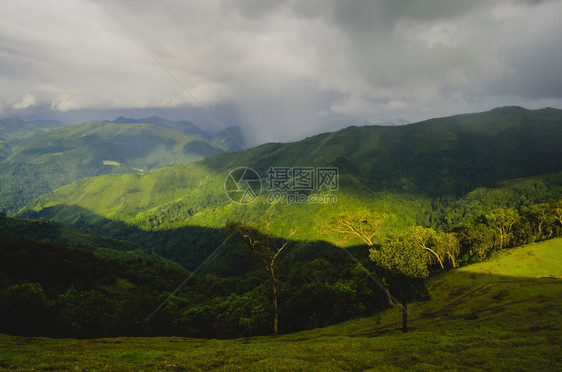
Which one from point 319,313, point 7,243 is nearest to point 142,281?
point 7,243

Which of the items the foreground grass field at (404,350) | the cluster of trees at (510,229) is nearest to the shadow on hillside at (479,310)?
the foreground grass field at (404,350)

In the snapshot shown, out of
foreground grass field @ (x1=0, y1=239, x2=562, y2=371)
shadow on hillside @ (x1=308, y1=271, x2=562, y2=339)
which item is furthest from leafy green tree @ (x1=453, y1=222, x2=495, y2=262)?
foreground grass field @ (x1=0, y1=239, x2=562, y2=371)

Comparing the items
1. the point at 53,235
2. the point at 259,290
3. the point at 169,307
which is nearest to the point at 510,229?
the point at 259,290

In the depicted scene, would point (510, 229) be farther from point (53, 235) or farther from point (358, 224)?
point (53, 235)

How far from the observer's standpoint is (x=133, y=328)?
1647 inches

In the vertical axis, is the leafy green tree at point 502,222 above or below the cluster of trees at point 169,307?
above

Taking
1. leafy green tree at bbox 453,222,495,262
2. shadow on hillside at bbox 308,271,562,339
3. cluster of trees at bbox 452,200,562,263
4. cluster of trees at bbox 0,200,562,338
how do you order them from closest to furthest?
shadow on hillside at bbox 308,271,562,339
cluster of trees at bbox 0,200,562,338
leafy green tree at bbox 453,222,495,262
cluster of trees at bbox 452,200,562,263

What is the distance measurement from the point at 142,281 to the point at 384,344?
107806 millimetres

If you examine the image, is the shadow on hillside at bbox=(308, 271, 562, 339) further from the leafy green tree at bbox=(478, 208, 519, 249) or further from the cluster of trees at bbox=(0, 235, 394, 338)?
the leafy green tree at bbox=(478, 208, 519, 249)

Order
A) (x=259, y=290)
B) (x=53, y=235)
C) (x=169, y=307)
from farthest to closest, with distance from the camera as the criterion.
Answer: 1. (x=53, y=235)
2. (x=259, y=290)
3. (x=169, y=307)

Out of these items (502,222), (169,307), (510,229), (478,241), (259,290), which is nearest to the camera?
(169,307)

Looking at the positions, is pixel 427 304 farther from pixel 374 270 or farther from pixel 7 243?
pixel 7 243

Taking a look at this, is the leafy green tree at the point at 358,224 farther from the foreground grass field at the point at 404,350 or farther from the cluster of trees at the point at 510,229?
the cluster of trees at the point at 510,229

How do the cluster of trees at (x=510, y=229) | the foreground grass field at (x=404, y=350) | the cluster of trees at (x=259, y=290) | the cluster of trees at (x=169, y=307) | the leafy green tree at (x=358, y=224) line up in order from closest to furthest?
1. the foreground grass field at (x=404, y=350)
2. the cluster of trees at (x=259, y=290)
3. the cluster of trees at (x=169, y=307)
4. the leafy green tree at (x=358, y=224)
5. the cluster of trees at (x=510, y=229)
